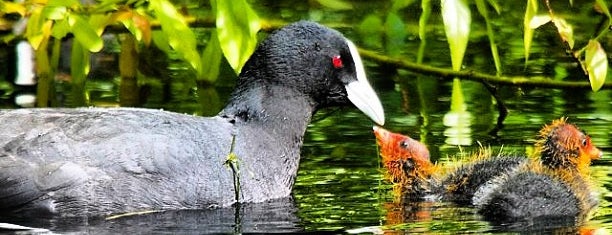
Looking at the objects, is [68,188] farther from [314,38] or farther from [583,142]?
[583,142]

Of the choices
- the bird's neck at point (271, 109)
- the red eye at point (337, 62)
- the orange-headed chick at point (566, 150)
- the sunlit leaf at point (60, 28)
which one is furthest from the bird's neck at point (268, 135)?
the orange-headed chick at point (566, 150)

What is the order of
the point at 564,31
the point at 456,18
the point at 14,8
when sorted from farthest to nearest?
the point at 14,8
the point at 564,31
the point at 456,18

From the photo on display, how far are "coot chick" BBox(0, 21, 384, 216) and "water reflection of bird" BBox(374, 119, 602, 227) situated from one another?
0.97 feet

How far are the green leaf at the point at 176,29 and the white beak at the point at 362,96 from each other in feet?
2.56

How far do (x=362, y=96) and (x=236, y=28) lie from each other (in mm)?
1068

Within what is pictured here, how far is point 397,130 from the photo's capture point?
30.7 ft

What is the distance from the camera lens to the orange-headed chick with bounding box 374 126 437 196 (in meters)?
7.62

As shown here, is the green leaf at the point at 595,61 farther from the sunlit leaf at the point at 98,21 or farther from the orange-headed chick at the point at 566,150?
the sunlit leaf at the point at 98,21

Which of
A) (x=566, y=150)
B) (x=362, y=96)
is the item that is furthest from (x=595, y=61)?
(x=362, y=96)

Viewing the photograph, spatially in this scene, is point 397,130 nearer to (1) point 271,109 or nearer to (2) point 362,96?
(2) point 362,96

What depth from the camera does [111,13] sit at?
7.86m

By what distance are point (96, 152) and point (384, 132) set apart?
1.51m

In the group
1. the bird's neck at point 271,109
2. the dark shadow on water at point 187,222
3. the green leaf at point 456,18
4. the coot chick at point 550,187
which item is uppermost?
the green leaf at point 456,18

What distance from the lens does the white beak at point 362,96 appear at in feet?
25.7
